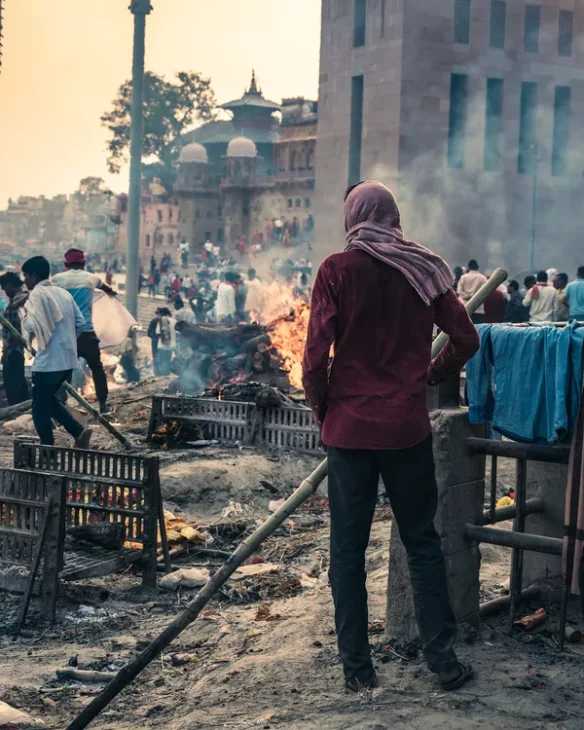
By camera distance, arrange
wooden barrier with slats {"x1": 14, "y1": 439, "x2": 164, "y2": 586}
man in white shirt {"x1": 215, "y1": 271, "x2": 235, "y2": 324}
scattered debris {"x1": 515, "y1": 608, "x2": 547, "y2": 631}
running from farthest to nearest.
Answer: man in white shirt {"x1": 215, "y1": 271, "x2": 235, "y2": 324} → wooden barrier with slats {"x1": 14, "y1": 439, "x2": 164, "y2": 586} → scattered debris {"x1": 515, "y1": 608, "x2": 547, "y2": 631}

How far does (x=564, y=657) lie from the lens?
424 cm

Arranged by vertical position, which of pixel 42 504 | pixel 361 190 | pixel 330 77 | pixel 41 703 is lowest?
pixel 41 703

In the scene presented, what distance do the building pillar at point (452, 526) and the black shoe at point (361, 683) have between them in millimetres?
450

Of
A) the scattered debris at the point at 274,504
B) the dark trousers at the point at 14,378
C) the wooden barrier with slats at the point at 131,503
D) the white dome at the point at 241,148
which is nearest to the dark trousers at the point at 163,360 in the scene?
the dark trousers at the point at 14,378

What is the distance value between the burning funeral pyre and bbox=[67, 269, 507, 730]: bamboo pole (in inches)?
295

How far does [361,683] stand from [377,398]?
3.75 ft

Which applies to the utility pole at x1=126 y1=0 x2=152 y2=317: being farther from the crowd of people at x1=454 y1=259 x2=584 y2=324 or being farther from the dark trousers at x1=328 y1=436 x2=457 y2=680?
the dark trousers at x1=328 y1=436 x2=457 y2=680

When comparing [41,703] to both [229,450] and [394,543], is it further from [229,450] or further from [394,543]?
[229,450]

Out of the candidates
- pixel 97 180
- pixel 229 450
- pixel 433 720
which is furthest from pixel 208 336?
pixel 97 180

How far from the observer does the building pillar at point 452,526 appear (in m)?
4.36

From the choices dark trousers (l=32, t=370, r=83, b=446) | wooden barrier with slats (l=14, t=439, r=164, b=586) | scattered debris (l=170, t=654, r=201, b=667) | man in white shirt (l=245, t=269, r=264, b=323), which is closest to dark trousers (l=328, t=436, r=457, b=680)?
scattered debris (l=170, t=654, r=201, b=667)

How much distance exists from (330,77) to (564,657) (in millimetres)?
34745

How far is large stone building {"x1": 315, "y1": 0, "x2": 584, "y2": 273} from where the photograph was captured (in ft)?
109

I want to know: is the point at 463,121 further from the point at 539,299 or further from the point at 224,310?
the point at 539,299
